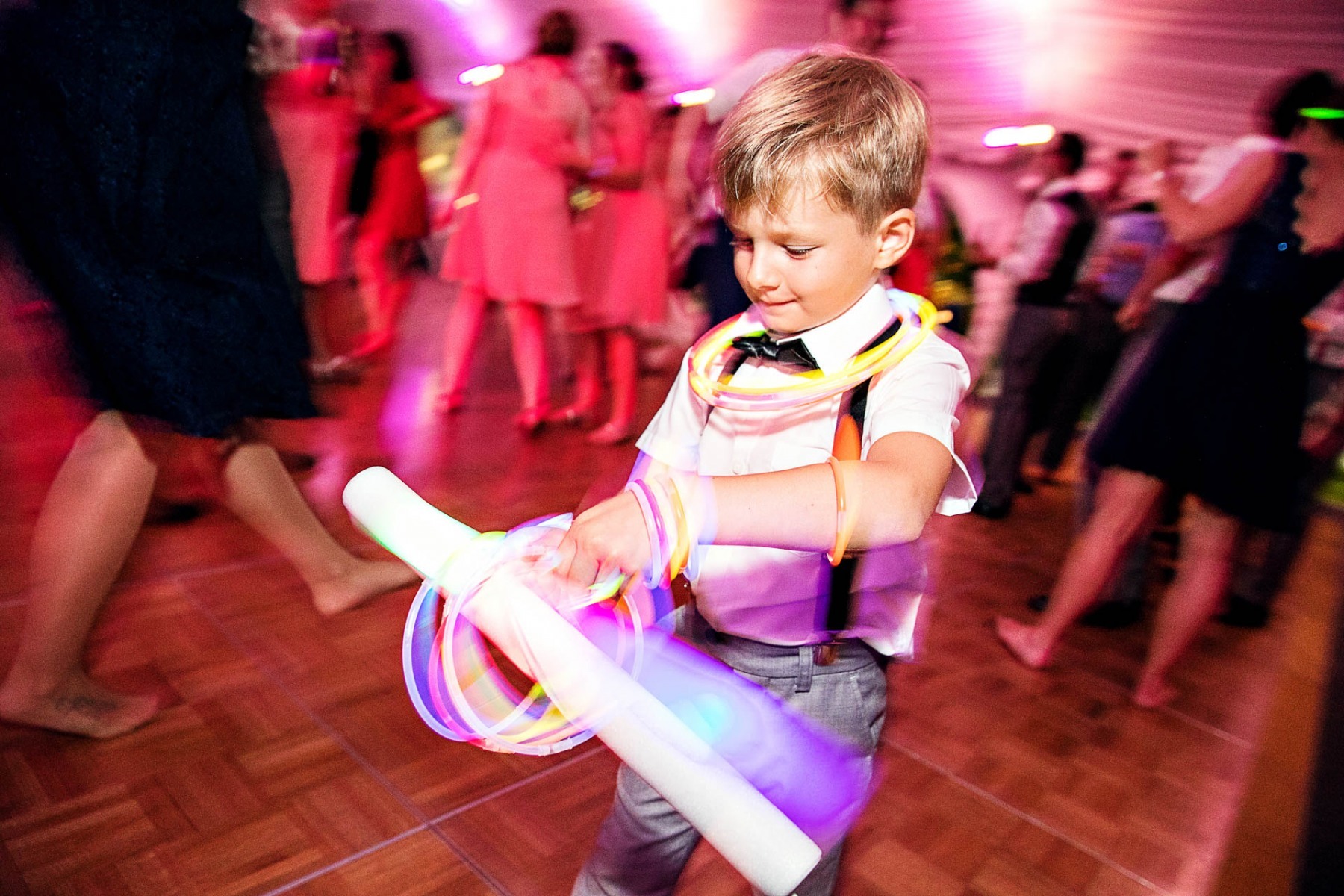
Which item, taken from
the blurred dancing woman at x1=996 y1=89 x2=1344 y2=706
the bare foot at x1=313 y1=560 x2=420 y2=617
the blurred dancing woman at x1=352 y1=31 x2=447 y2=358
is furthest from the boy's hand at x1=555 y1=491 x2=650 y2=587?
the blurred dancing woman at x1=352 y1=31 x2=447 y2=358

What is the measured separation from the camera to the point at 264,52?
71.1 inches

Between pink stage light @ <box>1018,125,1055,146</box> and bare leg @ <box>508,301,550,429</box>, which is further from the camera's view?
pink stage light @ <box>1018,125,1055,146</box>

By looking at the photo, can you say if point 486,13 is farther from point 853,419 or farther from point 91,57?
point 853,419

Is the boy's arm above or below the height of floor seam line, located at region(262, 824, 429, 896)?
above

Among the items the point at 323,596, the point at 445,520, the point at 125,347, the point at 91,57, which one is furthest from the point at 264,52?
the point at 445,520

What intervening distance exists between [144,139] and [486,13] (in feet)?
28.8

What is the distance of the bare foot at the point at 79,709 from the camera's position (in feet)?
4.99

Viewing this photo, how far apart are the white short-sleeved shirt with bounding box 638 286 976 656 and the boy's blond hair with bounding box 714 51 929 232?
0.14m

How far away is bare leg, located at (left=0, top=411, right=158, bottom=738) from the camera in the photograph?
152cm

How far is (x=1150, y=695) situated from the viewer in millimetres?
2402

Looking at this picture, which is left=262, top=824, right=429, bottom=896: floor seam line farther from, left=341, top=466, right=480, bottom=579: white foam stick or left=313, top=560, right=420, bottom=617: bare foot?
left=341, top=466, right=480, bottom=579: white foam stick

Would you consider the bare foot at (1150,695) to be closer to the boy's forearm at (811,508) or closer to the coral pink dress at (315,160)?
the boy's forearm at (811,508)

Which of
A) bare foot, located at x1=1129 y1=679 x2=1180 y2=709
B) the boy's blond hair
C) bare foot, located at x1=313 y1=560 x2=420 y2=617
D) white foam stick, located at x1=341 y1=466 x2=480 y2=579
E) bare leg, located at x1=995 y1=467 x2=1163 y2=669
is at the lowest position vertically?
bare foot, located at x1=1129 y1=679 x2=1180 y2=709

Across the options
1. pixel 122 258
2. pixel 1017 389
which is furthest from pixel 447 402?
pixel 1017 389
